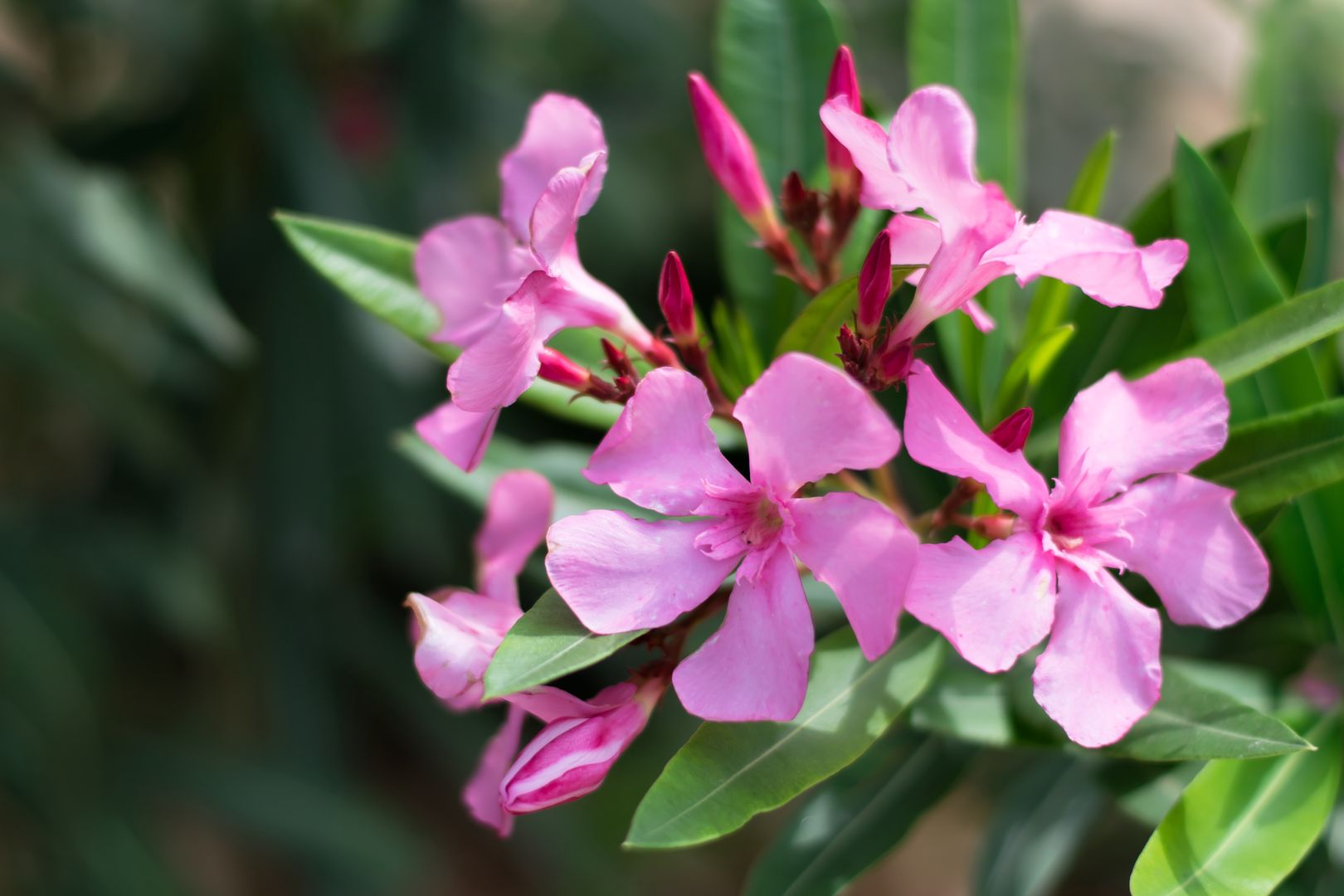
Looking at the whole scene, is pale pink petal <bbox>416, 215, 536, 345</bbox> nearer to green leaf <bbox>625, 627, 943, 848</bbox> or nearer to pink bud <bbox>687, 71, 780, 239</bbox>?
pink bud <bbox>687, 71, 780, 239</bbox>

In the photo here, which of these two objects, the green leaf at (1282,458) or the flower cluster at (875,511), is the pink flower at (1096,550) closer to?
the flower cluster at (875,511)

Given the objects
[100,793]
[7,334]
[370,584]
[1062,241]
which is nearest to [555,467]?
[1062,241]

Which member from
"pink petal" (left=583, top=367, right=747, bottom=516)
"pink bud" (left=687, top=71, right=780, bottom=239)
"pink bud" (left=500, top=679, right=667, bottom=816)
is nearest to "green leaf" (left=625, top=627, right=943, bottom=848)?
"pink bud" (left=500, top=679, right=667, bottom=816)

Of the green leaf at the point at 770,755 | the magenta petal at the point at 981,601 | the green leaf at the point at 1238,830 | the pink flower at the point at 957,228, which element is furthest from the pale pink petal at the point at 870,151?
the green leaf at the point at 1238,830

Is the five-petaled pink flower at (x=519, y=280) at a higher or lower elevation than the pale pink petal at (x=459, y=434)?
higher

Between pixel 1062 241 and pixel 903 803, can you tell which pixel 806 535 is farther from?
pixel 903 803

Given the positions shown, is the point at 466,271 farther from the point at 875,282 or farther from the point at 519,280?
the point at 875,282
